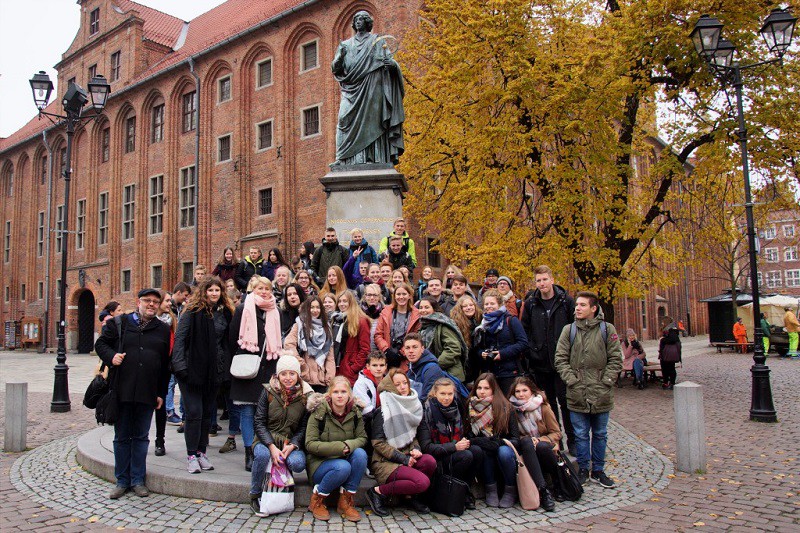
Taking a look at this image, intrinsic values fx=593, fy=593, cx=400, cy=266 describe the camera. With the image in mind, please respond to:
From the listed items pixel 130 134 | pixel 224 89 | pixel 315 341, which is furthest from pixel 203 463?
pixel 130 134

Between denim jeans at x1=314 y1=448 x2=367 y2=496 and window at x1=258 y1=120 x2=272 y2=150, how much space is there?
2450cm

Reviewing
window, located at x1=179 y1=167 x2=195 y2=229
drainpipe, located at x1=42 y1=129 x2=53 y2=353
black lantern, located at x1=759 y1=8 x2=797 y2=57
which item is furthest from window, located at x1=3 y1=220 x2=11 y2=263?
black lantern, located at x1=759 y1=8 x2=797 y2=57

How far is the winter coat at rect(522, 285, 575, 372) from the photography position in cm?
658

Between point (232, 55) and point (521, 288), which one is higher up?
point (232, 55)

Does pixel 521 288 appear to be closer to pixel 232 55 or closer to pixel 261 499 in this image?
pixel 261 499

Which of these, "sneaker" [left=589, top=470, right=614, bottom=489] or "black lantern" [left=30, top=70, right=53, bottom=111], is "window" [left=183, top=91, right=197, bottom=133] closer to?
"black lantern" [left=30, top=70, right=53, bottom=111]

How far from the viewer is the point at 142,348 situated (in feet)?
18.0

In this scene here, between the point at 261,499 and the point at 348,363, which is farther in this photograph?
the point at 348,363

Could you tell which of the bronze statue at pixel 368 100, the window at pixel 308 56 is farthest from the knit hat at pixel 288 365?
the window at pixel 308 56

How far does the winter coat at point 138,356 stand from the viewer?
534 cm

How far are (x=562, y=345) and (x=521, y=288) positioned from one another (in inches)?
340

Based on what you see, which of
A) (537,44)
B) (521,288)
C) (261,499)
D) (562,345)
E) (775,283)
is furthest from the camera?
(775,283)

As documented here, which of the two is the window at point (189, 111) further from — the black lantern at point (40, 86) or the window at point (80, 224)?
the black lantern at point (40, 86)

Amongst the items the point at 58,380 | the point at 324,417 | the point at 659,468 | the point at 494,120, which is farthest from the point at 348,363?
the point at 494,120
